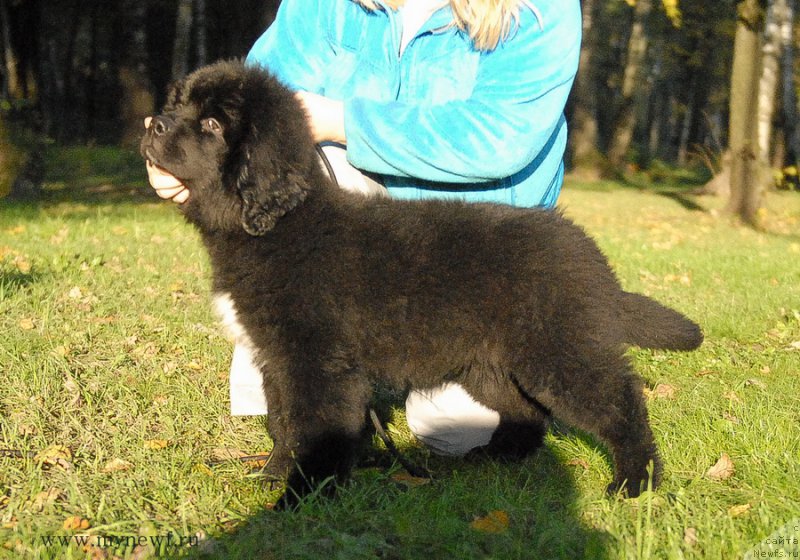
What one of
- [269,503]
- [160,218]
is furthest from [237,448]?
[160,218]

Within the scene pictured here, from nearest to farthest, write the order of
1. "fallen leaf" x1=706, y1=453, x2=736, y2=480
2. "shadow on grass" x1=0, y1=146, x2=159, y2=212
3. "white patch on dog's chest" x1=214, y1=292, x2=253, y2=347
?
1. "white patch on dog's chest" x1=214, y1=292, x2=253, y2=347
2. "fallen leaf" x1=706, y1=453, x2=736, y2=480
3. "shadow on grass" x1=0, y1=146, x2=159, y2=212

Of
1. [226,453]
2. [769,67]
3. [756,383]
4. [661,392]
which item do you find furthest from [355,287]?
[769,67]

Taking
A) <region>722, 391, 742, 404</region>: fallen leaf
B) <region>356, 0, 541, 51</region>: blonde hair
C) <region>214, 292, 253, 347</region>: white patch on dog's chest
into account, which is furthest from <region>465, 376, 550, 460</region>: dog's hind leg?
<region>356, 0, 541, 51</region>: blonde hair

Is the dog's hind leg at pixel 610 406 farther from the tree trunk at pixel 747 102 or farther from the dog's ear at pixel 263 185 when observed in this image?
the tree trunk at pixel 747 102

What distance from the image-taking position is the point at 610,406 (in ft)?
9.80

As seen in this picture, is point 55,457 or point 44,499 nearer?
point 44,499

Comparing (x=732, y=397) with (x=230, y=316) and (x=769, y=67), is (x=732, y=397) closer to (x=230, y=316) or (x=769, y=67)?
(x=230, y=316)

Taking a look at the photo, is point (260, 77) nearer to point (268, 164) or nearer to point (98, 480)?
point (268, 164)

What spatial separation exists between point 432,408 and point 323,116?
1.30 meters

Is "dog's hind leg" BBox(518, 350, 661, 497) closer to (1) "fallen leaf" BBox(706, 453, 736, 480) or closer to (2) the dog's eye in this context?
(1) "fallen leaf" BBox(706, 453, 736, 480)

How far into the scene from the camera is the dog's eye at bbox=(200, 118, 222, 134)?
2975 mm

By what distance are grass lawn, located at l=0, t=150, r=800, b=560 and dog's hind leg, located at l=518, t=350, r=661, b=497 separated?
0.11m

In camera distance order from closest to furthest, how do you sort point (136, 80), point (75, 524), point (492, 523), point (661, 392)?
point (75, 524)
point (492, 523)
point (661, 392)
point (136, 80)

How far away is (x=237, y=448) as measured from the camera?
352cm
